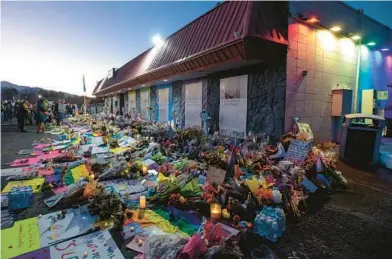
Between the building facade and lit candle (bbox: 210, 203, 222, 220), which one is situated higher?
the building facade

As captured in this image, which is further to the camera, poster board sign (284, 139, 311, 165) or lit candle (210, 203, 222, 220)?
poster board sign (284, 139, 311, 165)

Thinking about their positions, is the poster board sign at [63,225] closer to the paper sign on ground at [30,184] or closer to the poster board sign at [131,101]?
the paper sign on ground at [30,184]

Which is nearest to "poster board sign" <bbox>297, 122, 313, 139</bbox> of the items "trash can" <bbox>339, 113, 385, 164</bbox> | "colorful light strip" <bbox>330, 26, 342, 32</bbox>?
"trash can" <bbox>339, 113, 385, 164</bbox>

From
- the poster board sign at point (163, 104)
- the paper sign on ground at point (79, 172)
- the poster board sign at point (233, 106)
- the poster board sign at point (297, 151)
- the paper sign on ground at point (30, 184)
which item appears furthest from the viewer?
the poster board sign at point (163, 104)

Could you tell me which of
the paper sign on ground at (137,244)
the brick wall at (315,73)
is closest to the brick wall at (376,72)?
the brick wall at (315,73)

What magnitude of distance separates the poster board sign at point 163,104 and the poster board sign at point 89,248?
10.8m

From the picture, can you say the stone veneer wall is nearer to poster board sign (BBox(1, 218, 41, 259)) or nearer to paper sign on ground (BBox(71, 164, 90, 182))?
paper sign on ground (BBox(71, 164, 90, 182))

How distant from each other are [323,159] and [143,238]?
13.9 feet

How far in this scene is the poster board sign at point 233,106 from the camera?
25.2 feet

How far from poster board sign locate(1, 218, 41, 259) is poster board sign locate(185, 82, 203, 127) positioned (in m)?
7.78

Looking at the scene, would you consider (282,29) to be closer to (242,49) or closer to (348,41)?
(242,49)

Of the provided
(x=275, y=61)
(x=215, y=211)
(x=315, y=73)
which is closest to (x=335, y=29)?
(x=315, y=73)

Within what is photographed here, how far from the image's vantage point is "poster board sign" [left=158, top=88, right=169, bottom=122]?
1330 cm

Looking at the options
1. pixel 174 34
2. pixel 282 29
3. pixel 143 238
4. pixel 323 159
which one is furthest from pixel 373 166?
pixel 174 34
